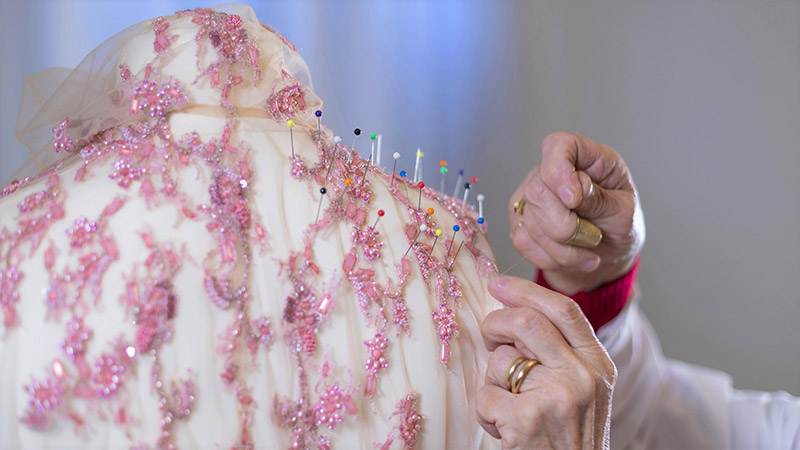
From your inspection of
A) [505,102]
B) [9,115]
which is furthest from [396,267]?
[505,102]

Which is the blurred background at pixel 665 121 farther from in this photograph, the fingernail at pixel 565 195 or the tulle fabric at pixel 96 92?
the tulle fabric at pixel 96 92

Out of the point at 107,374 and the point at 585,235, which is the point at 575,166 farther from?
the point at 107,374

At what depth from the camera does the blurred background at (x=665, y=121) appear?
2.69 meters

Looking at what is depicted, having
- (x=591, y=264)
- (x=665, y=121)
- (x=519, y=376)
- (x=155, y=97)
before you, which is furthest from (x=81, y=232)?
(x=665, y=121)

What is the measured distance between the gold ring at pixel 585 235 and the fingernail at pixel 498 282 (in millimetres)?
284

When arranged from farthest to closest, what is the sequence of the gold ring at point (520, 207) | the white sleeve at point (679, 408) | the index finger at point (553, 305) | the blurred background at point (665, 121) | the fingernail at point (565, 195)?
1. the blurred background at point (665, 121)
2. the white sleeve at point (679, 408)
3. the gold ring at point (520, 207)
4. the fingernail at point (565, 195)
5. the index finger at point (553, 305)

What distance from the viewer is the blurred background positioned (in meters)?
2.69

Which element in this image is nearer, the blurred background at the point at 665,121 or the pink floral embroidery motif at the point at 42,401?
the pink floral embroidery motif at the point at 42,401

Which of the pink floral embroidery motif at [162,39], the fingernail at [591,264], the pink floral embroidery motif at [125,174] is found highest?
the pink floral embroidery motif at [162,39]

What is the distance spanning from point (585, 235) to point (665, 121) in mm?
1909

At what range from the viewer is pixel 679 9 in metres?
2.76

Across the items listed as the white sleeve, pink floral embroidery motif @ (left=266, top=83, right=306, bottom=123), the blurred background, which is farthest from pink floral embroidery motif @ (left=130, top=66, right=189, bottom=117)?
the blurred background

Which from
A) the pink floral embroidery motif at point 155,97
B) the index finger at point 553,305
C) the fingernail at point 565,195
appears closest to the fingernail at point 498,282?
the index finger at point 553,305

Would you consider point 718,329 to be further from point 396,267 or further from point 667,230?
point 396,267
